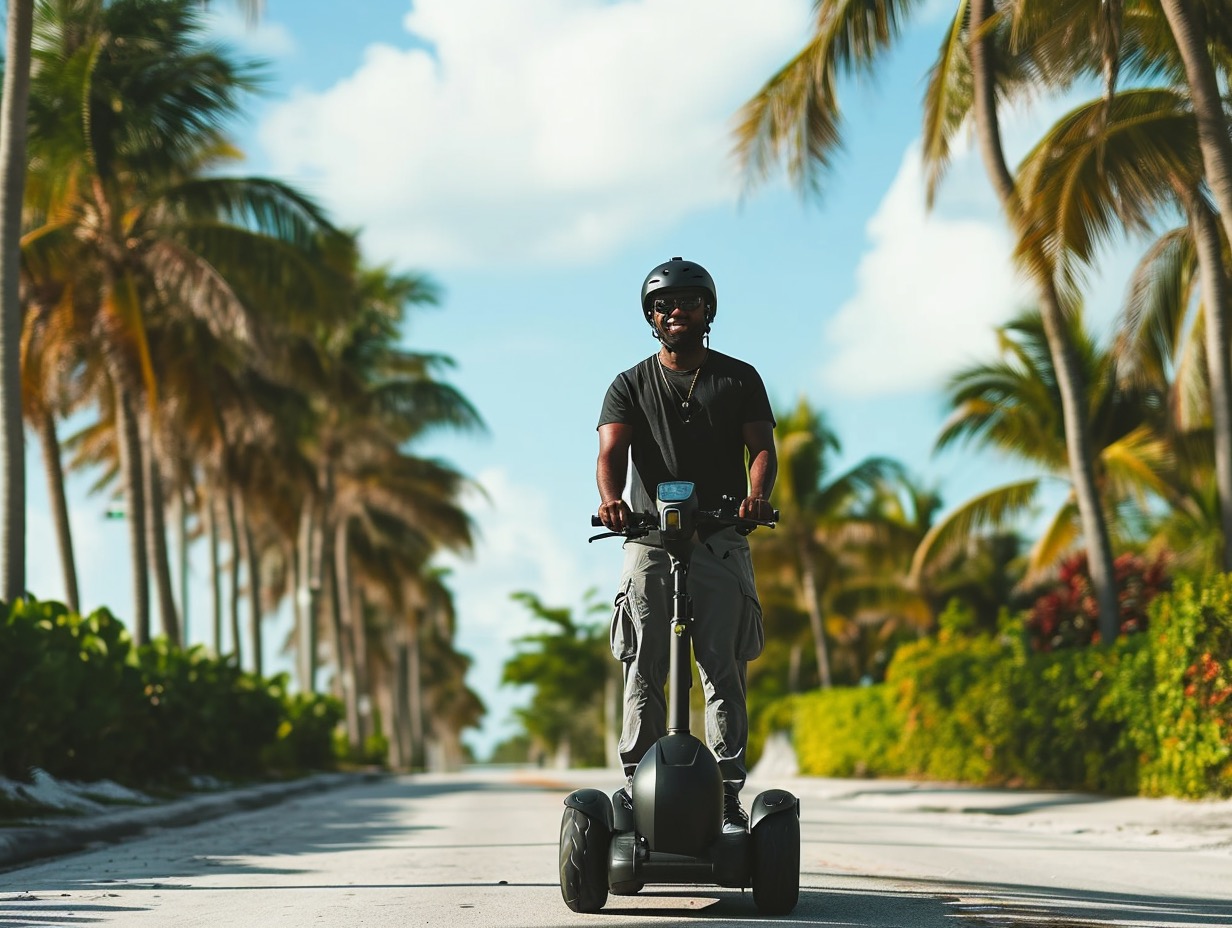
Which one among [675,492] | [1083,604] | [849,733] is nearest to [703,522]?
[675,492]

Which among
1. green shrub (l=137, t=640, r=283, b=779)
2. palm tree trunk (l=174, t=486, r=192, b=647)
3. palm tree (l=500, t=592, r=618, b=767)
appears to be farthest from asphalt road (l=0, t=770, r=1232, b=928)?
palm tree (l=500, t=592, r=618, b=767)

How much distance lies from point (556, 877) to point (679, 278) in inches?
124

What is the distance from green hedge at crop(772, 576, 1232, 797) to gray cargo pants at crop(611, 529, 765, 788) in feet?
23.9

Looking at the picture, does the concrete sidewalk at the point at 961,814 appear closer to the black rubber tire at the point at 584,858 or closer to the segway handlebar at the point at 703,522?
the black rubber tire at the point at 584,858

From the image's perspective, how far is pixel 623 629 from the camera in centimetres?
531

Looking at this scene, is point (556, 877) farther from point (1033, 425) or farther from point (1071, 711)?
point (1033, 425)

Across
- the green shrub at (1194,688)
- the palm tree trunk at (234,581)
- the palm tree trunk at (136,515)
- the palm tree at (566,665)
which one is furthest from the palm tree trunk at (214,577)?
the palm tree at (566,665)

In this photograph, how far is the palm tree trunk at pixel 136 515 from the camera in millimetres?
20297

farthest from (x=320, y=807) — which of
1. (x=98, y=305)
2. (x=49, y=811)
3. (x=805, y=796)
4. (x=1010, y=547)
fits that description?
(x=1010, y=547)

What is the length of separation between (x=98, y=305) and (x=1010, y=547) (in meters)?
25.9

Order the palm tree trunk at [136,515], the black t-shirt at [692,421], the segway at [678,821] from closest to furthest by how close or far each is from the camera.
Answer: the segway at [678,821]
the black t-shirt at [692,421]
the palm tree trunk at [136,515]

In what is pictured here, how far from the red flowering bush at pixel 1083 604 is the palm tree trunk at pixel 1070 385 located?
5895 mm

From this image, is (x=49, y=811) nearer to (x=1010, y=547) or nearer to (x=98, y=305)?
(x=98, y=305)

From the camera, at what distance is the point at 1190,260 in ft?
58.1
